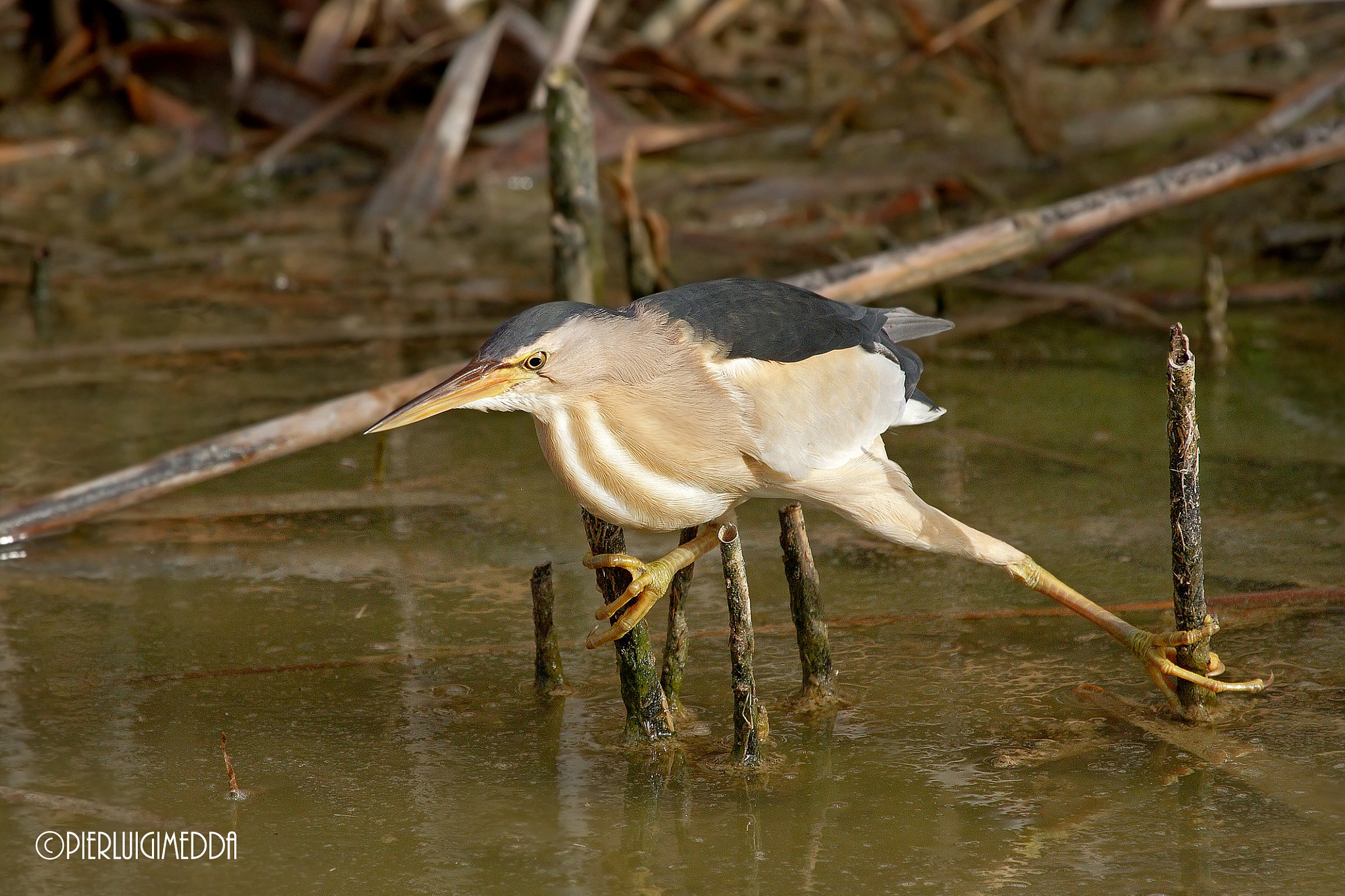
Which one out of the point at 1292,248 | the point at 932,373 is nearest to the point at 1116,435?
the point at 932,373

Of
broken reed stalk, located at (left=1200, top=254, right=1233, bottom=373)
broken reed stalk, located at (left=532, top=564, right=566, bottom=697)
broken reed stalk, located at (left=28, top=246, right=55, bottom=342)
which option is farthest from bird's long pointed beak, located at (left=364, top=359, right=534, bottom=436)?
broken reed stalk, located at (left=28, top=246, right=55, bottom=342)

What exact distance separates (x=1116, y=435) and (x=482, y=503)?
6.12ft

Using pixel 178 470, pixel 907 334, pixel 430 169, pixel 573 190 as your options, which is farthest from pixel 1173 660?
pixel 430 169

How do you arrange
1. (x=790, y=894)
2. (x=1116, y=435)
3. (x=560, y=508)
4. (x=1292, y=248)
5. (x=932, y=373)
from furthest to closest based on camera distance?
(x=1292, y=248) → (x=932, y=373) → (x=1116, y=435) → (x=560, y=508) → (x=790, y=894)

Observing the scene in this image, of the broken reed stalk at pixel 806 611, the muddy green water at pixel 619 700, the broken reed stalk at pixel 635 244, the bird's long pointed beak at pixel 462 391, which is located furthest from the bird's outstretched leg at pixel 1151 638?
the broken reed stalk at pixel 635 244

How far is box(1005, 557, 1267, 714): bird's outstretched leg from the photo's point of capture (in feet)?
9.30

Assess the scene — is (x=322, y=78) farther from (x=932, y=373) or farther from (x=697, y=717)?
(x=697, y=717)

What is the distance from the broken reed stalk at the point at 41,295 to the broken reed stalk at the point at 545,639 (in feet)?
10.9

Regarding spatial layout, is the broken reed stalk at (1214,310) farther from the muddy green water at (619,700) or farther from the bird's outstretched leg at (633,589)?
the bird's outstretched leg at (633,589)

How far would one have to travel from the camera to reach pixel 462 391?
234cm

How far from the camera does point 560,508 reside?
13.6ft

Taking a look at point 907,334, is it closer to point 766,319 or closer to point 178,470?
point 766,319

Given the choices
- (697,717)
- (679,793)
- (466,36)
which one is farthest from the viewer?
(466,36)

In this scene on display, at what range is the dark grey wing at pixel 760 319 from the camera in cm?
258
